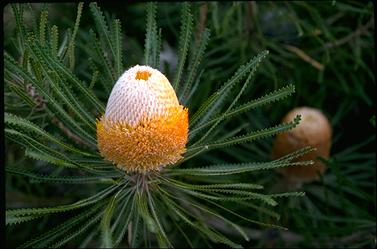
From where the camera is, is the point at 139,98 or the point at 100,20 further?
the point at 100,20

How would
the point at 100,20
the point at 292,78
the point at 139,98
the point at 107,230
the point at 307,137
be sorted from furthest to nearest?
the point at 292,78 → the point at 307,137 → the point at 100,20 → the point at 139,98 → the point at 107,230

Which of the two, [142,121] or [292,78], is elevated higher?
[292,78]

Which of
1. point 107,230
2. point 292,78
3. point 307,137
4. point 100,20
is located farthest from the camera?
point 292,78

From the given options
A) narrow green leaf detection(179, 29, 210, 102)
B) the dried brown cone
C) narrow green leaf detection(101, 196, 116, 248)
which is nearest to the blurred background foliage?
the dried brown cone

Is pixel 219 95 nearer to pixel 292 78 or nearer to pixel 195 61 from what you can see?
pixel 195 61

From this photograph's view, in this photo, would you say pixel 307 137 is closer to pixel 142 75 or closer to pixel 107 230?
pixel 142 75

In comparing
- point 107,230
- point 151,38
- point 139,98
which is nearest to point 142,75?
point 139,98

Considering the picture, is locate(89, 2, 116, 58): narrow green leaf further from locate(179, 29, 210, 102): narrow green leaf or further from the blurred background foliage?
the blurred background foliage

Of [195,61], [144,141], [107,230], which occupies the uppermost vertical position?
[195,61]
